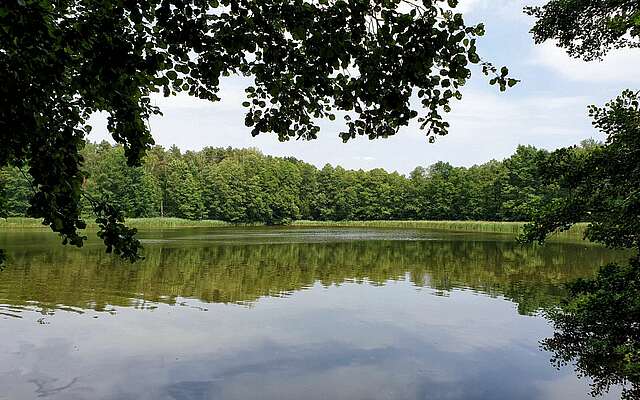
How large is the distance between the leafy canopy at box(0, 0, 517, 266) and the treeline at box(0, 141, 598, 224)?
7280 cm

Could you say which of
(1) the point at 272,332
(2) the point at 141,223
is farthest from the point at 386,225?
(1) the point at 272,332

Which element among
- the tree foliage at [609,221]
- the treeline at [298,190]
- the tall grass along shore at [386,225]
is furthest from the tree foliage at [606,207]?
the treeline at [298,190]

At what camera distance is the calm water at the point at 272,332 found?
8969mm

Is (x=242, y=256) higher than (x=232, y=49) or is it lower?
lower

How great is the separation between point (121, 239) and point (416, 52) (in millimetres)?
2812

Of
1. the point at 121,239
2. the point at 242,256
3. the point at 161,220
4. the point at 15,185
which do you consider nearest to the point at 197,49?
the point at 121,239

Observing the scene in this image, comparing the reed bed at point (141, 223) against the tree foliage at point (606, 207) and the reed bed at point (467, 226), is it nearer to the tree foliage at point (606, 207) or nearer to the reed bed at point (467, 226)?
the reed bed at point (467, 226)

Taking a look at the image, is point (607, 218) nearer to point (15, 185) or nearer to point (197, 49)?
point (197, 49)

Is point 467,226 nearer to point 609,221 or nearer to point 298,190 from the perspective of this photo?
point 298,190

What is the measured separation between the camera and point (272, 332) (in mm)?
12797

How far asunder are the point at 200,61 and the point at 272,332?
10.2m

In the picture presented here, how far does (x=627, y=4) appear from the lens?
960cm

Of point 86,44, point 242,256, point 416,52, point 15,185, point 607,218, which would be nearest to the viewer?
point 86,44

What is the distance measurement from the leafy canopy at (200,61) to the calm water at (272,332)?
5911mm
